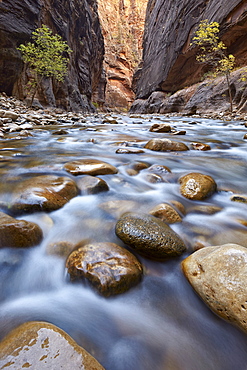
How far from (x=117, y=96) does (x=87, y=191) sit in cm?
5041

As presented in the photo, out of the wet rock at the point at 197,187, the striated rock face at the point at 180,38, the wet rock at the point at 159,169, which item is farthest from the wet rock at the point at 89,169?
the striated rock face at the point at 180,38

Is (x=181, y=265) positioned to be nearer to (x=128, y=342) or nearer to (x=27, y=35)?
(x=128, y=342)

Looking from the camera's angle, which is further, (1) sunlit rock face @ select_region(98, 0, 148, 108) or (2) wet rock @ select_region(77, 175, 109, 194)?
(1) sunlit rock face @ select_region(98, 0, 148, 108)

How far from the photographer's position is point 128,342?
0.82 m

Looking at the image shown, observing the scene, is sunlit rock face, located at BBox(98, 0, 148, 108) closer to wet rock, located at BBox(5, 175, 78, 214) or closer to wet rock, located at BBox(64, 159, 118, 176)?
wet rock, located at BBox(64, 159, 118, 176)

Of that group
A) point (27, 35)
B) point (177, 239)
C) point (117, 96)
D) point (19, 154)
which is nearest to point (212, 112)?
point (27, 35)

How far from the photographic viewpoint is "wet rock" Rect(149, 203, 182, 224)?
5.32ft

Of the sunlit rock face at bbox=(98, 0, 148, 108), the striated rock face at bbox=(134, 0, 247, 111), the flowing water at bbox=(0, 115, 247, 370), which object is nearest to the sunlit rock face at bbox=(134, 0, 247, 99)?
the striated rock face at bbox=(134, 0, 247, 111)

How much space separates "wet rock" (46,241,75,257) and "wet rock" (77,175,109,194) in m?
0.78

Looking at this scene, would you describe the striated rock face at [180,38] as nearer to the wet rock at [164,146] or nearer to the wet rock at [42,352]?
the wet rock at [164,146]

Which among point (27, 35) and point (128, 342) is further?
point (27, 35)

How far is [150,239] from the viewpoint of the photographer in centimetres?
126

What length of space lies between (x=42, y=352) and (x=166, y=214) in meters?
1.22

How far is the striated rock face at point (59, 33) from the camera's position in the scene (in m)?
11.0
